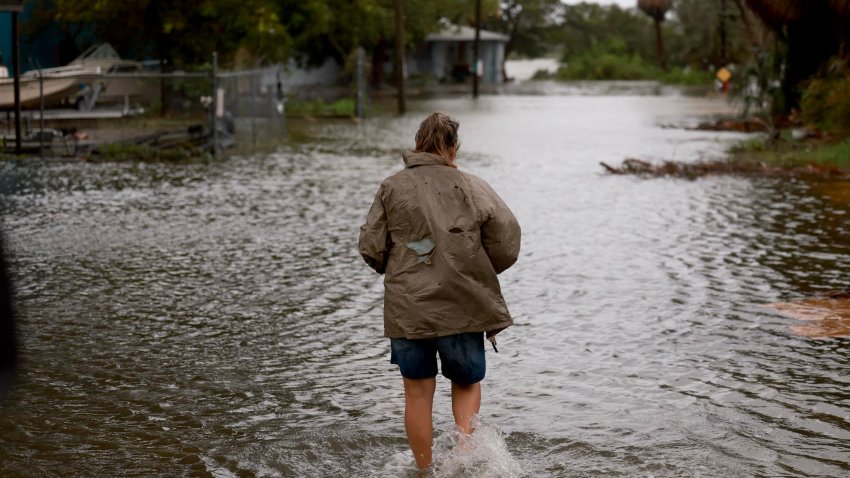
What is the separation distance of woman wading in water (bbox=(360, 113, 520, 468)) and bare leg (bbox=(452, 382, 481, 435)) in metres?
0.07

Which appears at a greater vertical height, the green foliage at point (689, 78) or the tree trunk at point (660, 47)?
the tree trunk at point (660, 47)

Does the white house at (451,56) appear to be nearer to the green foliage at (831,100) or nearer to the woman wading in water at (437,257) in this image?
the green foliage at (831,100)

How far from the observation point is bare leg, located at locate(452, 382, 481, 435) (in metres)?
5.79

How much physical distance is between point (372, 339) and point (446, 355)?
3.39 metres

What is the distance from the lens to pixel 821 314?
9656mm

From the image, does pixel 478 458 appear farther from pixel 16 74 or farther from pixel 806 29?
pixel 806 29

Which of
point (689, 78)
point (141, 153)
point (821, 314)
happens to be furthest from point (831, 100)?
point (689, 78)

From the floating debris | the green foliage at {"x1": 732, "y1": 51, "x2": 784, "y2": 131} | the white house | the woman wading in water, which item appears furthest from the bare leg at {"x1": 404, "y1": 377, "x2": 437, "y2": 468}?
the white house

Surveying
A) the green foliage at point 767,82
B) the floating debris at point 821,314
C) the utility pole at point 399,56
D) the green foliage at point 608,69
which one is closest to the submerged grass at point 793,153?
the green foliage at point 767,82

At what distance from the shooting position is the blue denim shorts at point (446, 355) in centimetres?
559

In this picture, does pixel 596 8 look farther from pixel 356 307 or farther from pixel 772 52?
pixel 356 307

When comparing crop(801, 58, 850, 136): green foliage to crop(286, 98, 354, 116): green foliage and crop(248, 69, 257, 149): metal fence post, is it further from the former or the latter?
crop(286, 98, 354, 116): green foliage

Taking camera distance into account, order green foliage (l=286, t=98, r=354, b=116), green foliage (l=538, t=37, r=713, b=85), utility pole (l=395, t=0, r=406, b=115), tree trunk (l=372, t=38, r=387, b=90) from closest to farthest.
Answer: green foliage (l=286, t=98, r=354, b=116)
utility pole (l=395, t=0, r=406, b=115)
tree trunk (l=372, t=38, r=387, b=90)
green foliage (l=538, t=37, r=713, b=85)

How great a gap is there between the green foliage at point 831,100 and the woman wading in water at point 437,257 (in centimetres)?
1799
